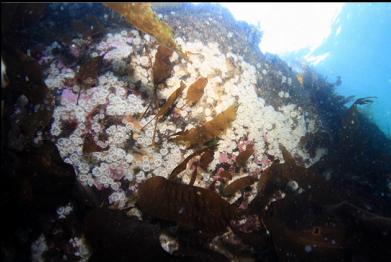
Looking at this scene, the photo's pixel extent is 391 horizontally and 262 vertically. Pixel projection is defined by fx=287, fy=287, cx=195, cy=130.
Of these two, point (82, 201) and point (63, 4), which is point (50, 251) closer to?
point (82, 201)

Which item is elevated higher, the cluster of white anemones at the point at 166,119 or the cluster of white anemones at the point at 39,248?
the cluster of white anemones at the point at 166,119

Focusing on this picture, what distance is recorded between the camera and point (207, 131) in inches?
134

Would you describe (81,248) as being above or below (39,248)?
above

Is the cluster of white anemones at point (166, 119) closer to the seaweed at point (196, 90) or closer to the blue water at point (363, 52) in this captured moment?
the seaweed at point (196, 90)

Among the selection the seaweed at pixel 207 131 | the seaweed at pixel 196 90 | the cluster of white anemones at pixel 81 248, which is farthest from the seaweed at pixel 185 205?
the seaweed at pixel 196 90

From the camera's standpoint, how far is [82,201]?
8.91 ft

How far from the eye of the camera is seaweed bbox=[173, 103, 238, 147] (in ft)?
11.1

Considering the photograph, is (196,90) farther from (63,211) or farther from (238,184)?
(63,211)

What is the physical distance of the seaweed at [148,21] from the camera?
9.34 feet

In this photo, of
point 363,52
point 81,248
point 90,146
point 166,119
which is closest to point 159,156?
point 166,119

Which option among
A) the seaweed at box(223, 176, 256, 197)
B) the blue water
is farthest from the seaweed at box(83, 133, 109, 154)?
the blue water

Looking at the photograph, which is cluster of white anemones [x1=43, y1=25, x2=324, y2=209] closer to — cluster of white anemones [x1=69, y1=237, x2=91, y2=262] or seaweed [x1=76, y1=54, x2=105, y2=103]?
seaweed [x1=76, y1=54, x2=105, y2=103]

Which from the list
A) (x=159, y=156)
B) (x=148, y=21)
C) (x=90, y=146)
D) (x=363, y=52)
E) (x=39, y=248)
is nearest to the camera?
(x=39, y=248)

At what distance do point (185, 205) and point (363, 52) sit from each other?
104 feet
